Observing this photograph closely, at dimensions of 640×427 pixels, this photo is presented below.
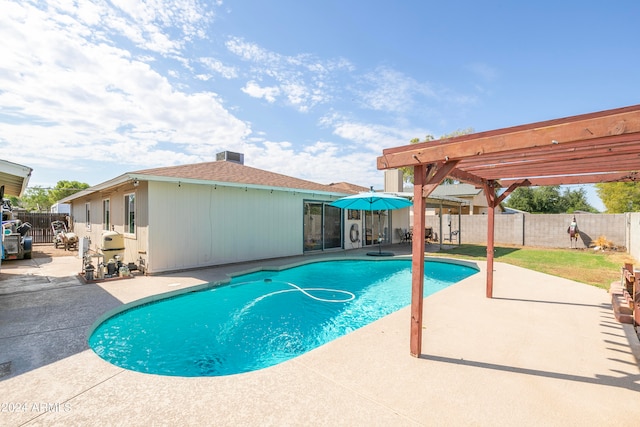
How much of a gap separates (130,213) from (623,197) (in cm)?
3606

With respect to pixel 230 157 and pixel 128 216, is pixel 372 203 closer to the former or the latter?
pixel 230 157

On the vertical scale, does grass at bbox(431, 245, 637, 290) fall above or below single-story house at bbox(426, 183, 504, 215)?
below

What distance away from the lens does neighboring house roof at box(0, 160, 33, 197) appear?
5.12 meters

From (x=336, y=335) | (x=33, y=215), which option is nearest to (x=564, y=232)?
(x=336, y=335)

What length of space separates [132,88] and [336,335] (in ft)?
29.3

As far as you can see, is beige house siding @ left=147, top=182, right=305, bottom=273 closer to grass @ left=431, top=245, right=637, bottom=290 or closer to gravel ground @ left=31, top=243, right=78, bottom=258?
grass @ left=431, top=245, right=637, bottom=290

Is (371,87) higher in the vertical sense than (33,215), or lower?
higher

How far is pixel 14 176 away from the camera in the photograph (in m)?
6.38

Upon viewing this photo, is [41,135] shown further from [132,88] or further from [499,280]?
[499,280]

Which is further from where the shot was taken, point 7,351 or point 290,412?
point 7,351

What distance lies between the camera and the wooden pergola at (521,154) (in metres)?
2.18

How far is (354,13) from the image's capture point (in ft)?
28.6

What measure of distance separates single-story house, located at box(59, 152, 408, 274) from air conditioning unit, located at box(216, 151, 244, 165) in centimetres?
492

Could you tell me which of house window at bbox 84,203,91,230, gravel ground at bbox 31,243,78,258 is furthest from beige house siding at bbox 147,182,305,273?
house window at bbox 84,203,91,230
